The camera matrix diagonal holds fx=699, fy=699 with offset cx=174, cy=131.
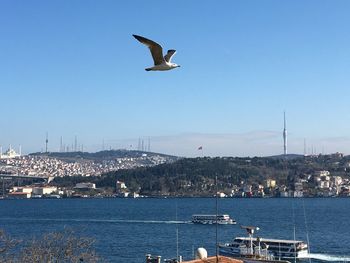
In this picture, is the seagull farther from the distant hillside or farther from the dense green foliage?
the distant hillside

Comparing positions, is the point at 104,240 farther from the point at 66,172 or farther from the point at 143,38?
the point at 66,172

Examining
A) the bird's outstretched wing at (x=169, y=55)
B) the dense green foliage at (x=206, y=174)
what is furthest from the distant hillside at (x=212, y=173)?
the bird's outstretched wing at (x=169, y=55)

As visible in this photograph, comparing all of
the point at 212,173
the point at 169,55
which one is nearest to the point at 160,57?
the point at 169,55

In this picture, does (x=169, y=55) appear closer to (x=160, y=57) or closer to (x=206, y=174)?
(x=160, y=57)

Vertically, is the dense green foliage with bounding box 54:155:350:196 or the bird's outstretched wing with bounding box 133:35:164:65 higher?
the dense green foliage with bounding box 54:155:350:196

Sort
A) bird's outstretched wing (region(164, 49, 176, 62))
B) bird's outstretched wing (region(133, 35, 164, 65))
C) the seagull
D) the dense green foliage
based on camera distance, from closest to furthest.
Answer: bird's outstretched wing (region(133, 35, 164, 65)) < the seagull < bird's outstretched wing (region(164, 49, 176, 62)) < the dense green foliage

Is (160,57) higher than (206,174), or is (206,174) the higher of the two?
(206,174)

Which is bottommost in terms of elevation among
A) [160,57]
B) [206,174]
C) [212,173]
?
[160,57]

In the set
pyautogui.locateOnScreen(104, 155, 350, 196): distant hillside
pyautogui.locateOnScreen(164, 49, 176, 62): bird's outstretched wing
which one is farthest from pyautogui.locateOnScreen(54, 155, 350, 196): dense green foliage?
pyautogui.locateOnScreen(164, 49, 176, 62): bird's outstretched wing

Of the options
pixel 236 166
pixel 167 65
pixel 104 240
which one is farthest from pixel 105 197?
pixel 167 65
